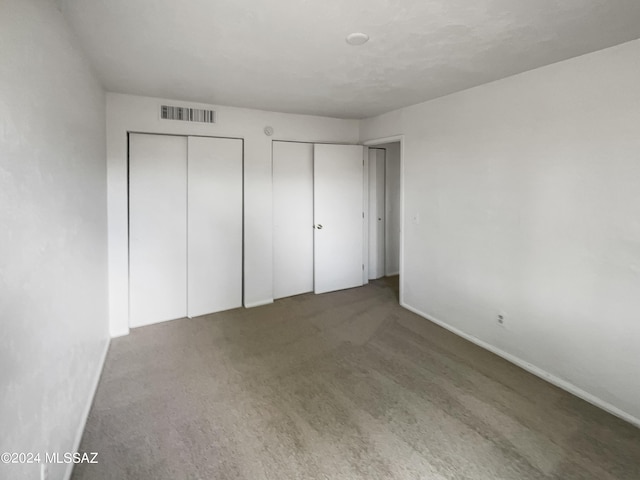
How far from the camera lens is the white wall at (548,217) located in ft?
6.92

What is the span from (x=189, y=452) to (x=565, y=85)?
345 cm

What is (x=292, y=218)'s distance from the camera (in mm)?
4340

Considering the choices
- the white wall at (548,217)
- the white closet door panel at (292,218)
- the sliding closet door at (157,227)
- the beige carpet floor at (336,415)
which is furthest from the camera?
the white closet door panel at (292,218)

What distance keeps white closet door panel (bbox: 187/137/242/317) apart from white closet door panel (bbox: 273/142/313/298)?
1.70ft

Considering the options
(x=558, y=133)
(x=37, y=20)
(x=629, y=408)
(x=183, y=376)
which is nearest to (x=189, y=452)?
(x=183, y=376)

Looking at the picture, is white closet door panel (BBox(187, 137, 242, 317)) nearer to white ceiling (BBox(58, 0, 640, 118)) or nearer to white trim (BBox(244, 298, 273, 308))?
white trim (BBox(244, 298, 273, 308))

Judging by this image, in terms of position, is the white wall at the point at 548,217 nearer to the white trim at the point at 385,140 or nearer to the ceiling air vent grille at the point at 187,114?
the white trim at the point at 385,140

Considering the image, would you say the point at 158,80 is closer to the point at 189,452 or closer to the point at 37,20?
the point at 37,20

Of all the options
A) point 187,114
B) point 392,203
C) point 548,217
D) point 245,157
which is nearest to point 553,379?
point 548,217

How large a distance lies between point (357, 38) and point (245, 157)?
219 cm

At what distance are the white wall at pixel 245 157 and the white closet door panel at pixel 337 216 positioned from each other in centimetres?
29

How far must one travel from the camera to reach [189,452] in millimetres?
1822

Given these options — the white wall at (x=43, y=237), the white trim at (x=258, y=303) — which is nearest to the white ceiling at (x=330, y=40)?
the white wall at (x=43, y=237)

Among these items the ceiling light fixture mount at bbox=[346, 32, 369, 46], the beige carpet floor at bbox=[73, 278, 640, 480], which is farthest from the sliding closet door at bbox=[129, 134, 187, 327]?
the ceiling light fixture mount at bbox=[346, 32, 369, 46]
